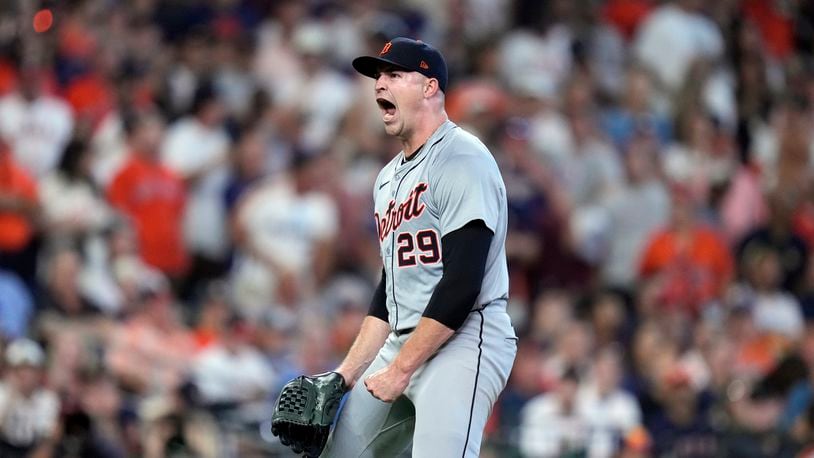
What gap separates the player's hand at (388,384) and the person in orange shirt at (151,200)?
20.0 feet

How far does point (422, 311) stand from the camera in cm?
504

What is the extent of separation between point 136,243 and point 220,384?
139 centimetres

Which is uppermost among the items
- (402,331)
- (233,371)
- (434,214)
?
(434,214)

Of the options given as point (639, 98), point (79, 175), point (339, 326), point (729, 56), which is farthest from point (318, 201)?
point (729, 56)

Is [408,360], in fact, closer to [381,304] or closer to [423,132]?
[381,304]

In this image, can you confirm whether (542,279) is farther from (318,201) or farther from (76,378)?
(76,378)

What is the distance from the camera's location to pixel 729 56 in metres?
14.5

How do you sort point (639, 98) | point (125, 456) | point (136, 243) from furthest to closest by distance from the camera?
point (639, 98), point (136, 243), point (125, 456)

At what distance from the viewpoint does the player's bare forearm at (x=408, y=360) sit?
482 centimetres

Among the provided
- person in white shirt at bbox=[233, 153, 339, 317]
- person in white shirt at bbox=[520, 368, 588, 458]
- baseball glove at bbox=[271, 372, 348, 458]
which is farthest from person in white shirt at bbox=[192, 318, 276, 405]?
baseball glove at bbox=[271, 372, 348, 458]

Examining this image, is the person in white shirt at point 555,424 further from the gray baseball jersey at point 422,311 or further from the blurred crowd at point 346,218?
the gray baseball jersey at point 422,311

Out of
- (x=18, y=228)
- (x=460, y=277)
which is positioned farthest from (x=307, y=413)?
(x=18, y=228)

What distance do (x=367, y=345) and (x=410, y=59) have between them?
1.05 m

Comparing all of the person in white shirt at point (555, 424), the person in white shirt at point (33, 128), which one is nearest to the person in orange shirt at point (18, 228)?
the person in white shirt at point (33, 128)
